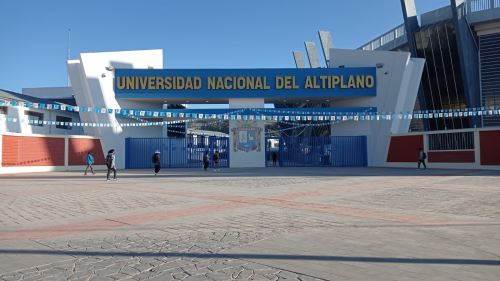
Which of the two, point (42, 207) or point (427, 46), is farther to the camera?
point (427, 46)

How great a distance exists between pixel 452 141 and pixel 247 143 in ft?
45.4

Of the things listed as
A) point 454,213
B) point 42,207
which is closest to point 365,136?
point 454,213

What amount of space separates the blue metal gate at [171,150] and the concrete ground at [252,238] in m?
18.8

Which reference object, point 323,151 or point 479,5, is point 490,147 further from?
point 479,5

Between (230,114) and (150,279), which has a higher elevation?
(230,114)

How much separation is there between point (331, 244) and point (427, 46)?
1339 inches

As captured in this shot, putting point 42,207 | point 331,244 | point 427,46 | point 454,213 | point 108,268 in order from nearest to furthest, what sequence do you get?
1. point 108,268
2. point 331,244
3. point 454,213
4. point 42,207
5. point 427,46

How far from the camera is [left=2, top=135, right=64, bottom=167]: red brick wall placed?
24.7 meters

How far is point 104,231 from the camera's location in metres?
7.27

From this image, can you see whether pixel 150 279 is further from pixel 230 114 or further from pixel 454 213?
pixel 230 114

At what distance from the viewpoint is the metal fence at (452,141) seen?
24141 mm

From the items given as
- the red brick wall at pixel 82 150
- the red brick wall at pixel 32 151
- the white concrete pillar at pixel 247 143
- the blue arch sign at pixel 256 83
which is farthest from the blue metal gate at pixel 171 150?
the red brick wall at pixel 32 151

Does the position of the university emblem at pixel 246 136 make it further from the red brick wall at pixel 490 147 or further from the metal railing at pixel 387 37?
the metal railing at pixel 387 37

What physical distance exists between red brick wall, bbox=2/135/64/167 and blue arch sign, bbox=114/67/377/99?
6814 millimetres
